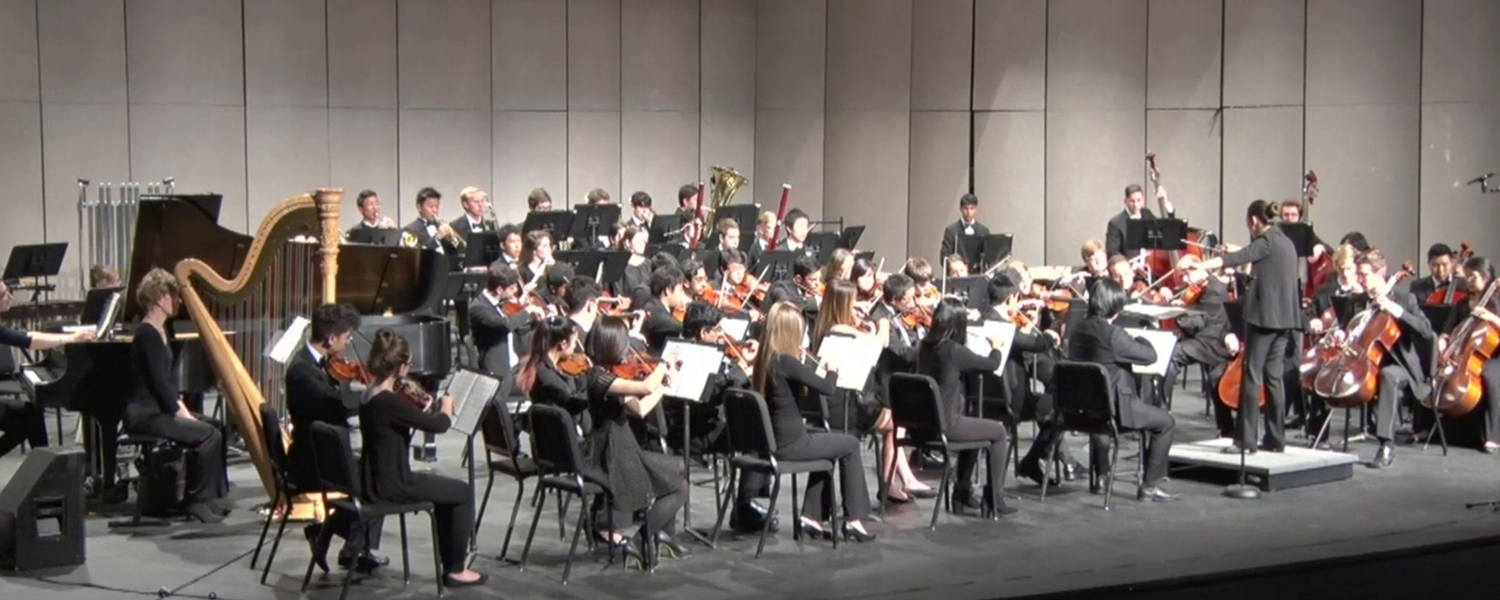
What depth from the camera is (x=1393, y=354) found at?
35.0 ft

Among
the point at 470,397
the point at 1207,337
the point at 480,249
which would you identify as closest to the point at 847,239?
the point at 480,249

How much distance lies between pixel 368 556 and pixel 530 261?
4.19m

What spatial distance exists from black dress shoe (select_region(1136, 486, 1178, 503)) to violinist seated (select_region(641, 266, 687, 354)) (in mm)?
2631

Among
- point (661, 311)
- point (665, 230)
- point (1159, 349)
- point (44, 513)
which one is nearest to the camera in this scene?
point (44, 513)

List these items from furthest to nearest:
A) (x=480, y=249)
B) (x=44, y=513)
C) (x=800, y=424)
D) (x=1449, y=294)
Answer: (x=480, y=249)
(x=1449, y=294)
(x=800, y=424)
(x=44, y=513)

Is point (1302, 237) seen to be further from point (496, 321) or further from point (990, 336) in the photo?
point (496, 321)

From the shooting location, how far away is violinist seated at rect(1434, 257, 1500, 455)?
10.6 meters

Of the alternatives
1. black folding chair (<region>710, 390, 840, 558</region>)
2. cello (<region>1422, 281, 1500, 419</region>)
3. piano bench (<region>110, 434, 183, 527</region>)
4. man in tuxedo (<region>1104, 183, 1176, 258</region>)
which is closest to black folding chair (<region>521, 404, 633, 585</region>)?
black folding chair (<region>710, 390, 840, 558</region>)

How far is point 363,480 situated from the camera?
7.04m

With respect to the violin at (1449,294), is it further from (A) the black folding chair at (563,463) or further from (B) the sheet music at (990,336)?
(A) the black folding chair at (563,463)

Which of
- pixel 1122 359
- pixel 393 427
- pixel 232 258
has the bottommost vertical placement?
pixel 393 427

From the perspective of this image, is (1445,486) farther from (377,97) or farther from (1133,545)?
(377,97)

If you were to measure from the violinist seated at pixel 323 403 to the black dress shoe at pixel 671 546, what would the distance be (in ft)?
4.00

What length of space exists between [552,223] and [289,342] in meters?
5.08
